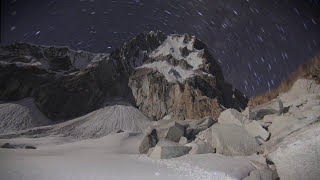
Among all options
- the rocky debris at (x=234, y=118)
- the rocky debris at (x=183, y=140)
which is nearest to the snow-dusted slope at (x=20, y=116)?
the rocky debris at (x=183, y=140)

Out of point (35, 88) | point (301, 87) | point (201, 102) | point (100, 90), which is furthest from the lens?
point (100, 90)

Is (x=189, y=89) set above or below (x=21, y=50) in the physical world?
below

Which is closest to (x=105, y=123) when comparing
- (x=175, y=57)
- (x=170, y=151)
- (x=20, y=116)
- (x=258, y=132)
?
(x=20, y=116)

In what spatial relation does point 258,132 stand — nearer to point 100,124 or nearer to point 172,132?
point 172,132

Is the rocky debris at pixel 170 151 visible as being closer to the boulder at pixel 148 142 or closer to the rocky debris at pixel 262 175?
the boulder at pixel 148 142

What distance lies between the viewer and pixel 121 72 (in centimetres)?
6669

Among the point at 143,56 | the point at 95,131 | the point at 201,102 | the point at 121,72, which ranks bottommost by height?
the point at 95,131

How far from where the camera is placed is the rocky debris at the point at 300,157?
12.6 feet

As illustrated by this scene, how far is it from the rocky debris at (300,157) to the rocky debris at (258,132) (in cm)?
274

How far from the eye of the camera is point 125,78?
219 ft

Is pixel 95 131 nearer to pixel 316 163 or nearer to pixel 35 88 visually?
pixel 35 88

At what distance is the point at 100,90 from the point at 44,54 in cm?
2051

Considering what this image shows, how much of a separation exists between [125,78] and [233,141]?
61688mm

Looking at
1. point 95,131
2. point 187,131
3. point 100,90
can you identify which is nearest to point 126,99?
point 100,90
